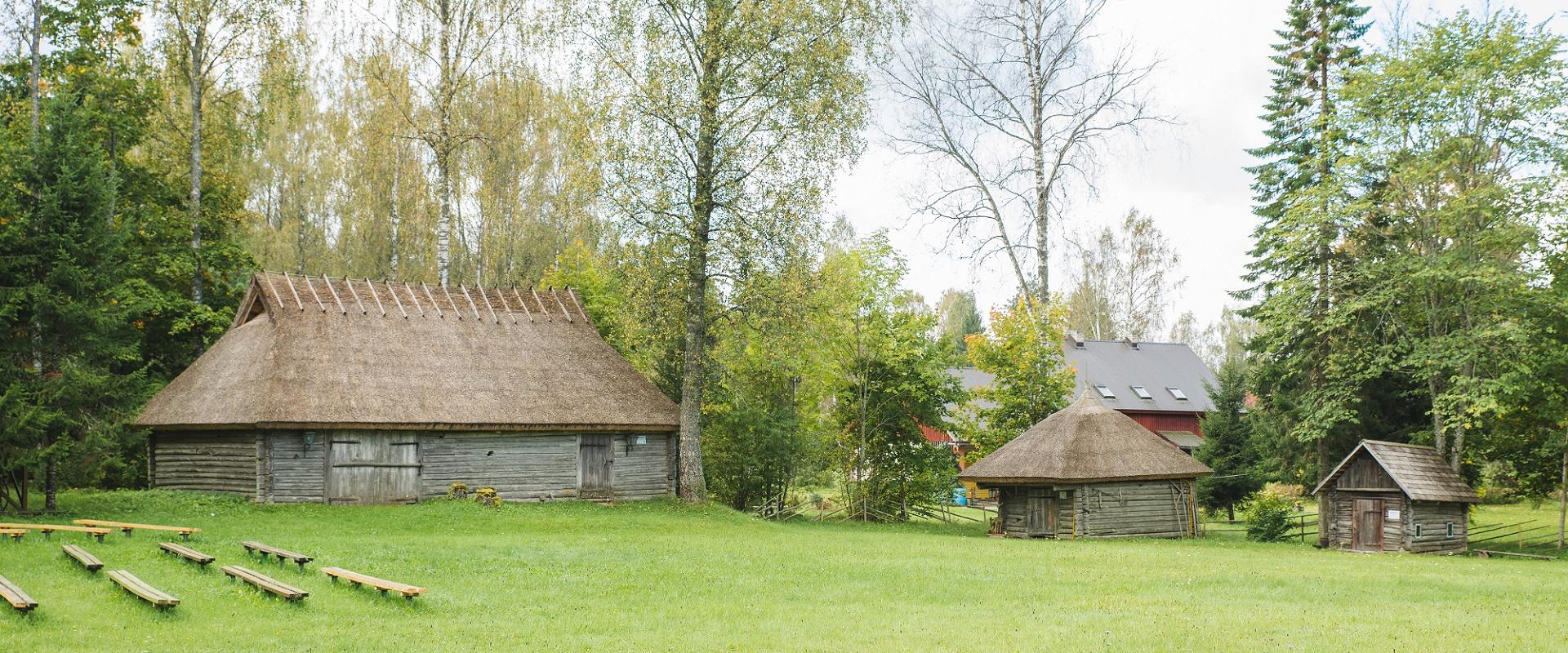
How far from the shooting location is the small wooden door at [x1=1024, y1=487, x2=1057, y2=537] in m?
29.8

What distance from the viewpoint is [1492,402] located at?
25844 millimetres

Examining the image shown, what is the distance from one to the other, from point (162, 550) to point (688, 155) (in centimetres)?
1610

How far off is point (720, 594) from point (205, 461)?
1755 centimetres

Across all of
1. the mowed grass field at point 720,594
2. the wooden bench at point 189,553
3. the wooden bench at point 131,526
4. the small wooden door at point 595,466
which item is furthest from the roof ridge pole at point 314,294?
the wooden bench at point 189,553

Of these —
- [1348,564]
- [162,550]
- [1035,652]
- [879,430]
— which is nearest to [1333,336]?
[1348,564]

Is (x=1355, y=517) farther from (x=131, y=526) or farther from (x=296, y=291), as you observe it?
(x=296, y=291)

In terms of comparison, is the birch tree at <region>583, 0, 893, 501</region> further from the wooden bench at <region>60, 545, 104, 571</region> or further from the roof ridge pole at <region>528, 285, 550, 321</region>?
the wooden bench at <region>60, 545, 104, 571</region>

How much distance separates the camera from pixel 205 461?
26438mm

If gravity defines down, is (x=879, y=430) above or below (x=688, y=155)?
below

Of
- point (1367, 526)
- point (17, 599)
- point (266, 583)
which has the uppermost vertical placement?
point (17, 599)

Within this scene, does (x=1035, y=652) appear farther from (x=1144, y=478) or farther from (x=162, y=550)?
(x=1144, y=478)

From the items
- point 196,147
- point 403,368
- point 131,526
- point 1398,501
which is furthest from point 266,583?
point 1398,501

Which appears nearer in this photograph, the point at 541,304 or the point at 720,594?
the point at 720,594

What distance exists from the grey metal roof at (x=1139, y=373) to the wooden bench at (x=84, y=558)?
4842 cm
